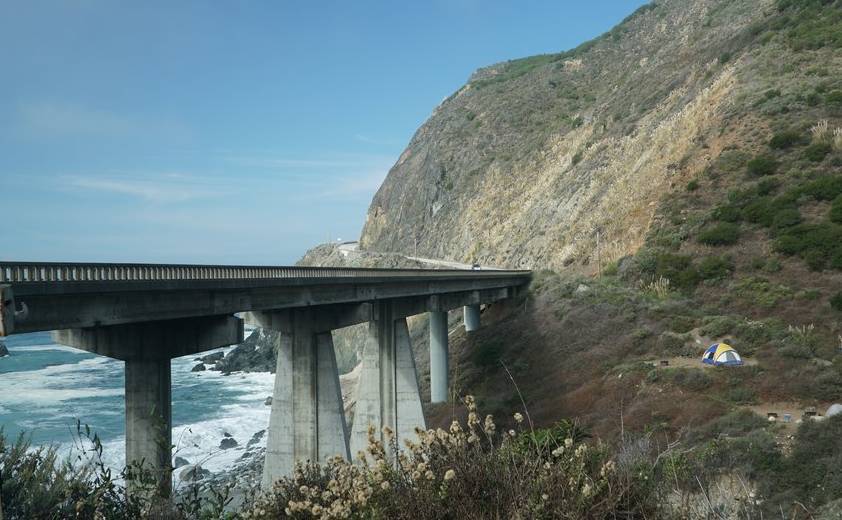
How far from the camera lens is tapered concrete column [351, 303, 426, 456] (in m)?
38.1

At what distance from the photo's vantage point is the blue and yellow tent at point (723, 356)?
2931cm

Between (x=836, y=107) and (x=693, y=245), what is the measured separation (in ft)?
63.4

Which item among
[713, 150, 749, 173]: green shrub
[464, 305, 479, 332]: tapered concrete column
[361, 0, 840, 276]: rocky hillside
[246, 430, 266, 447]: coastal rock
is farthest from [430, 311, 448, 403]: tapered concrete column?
[713, 150, 749, 173]: green shrub

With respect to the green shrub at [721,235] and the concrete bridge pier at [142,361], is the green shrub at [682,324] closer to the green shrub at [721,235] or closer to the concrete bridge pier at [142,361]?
the green shrub at [721,235]

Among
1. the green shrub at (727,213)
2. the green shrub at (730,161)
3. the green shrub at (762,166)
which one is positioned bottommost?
the green shrub at (727,213)

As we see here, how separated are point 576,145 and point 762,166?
44.9 m

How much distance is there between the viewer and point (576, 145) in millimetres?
92875

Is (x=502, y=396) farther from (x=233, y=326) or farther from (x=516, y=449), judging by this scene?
(x=516, y=449)

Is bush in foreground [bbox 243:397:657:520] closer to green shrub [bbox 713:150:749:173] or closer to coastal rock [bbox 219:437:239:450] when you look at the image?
coastal rock [bbox 219:437:239:450]

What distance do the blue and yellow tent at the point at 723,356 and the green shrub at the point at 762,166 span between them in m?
24.1

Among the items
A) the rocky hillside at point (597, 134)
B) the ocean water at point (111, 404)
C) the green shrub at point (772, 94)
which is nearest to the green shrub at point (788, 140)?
the rocky hillside at point (597, 134)

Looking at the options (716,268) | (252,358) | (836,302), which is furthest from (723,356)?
(252,358)

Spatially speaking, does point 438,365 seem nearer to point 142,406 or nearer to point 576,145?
point 142,406

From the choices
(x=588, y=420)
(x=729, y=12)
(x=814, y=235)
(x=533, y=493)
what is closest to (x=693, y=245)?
(x=814, y=235)
